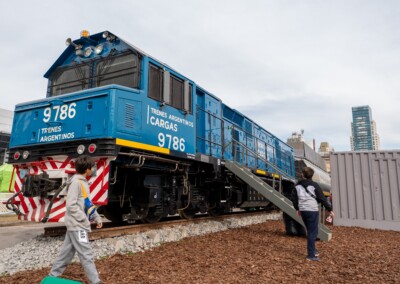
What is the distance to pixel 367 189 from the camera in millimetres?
9070

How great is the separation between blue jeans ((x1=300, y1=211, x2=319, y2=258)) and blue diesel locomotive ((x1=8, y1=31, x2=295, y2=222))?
2757 millimetres

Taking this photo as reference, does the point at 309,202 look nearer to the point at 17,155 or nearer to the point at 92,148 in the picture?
the point at 92,148

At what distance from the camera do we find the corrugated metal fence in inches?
344

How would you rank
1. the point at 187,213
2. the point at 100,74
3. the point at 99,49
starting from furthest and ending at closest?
the point at 187,213, the point at 99,49, the point at 100,74

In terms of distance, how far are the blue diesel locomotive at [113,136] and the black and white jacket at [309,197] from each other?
250 cm

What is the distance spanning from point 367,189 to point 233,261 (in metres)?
6.39

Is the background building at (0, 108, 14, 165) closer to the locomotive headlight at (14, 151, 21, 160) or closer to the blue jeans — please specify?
the locomotive headlight at (14, 151, 21, 160)

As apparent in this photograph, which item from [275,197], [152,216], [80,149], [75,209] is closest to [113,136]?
[80,149]

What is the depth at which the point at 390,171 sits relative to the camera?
8.92 metres

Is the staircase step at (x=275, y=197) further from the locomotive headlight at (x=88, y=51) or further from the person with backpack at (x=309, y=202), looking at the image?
the locomotive headlight at (x=88, y=51)

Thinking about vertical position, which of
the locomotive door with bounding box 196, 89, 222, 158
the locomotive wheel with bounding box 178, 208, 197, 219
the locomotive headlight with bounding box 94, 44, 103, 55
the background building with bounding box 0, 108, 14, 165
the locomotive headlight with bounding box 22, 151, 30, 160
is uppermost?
the background building with bounding box 0, 108, 14, 165

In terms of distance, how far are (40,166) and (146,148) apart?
1961mm

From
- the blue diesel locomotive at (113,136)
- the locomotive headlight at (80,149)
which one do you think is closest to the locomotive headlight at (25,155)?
the blue diesel locomotive at (113,136)

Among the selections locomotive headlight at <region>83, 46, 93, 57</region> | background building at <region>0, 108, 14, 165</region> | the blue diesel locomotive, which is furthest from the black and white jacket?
background building at <region>0, 108, 14, 165</region>
